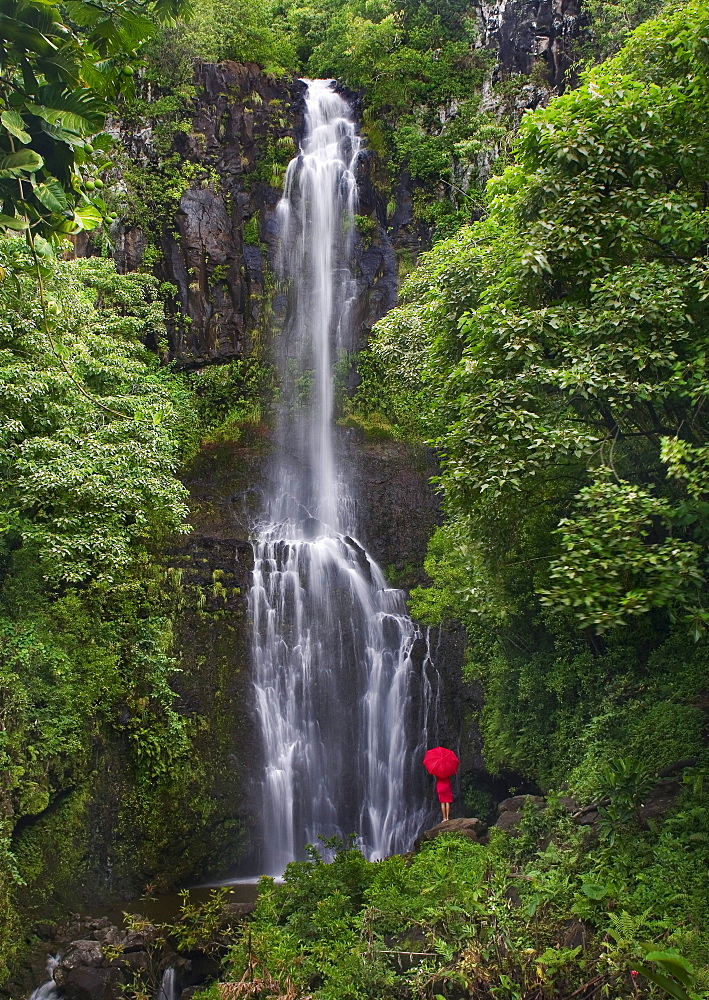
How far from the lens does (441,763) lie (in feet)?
32.8

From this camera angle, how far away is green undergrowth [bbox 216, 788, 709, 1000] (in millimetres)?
4570

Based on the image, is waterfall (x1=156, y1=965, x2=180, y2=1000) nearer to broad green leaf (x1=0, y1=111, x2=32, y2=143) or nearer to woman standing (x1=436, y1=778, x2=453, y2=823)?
woman standing (x1=436, y1=778, x2=453, y2=823)

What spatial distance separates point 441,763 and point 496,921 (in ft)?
16.9

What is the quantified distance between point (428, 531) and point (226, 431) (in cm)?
559

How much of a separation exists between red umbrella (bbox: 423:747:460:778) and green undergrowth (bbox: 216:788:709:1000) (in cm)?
261

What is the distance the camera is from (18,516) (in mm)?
9414

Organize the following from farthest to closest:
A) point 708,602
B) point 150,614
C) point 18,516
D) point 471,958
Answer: point 150,614, point 18,516, point 708,602, point 471,958

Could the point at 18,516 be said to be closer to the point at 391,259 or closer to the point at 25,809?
the point at 25,809

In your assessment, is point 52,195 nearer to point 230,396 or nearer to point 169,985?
point 169,985

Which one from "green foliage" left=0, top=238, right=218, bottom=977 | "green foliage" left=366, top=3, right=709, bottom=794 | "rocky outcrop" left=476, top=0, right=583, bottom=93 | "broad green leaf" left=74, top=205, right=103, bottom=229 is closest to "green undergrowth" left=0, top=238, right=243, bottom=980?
"green foliage" left=0, top=238, right=218, bottom=977

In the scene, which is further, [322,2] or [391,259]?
[322,2]

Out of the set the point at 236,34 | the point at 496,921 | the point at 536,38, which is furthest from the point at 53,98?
the point at 536,38

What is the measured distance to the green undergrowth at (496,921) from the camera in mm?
4570

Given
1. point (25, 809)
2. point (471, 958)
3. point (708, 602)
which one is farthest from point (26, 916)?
point (708, 602)
